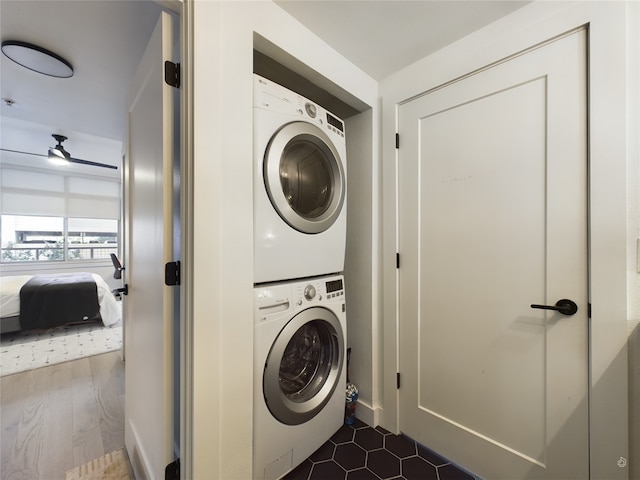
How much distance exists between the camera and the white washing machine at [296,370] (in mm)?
1141

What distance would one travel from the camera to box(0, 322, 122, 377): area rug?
8.51 feet

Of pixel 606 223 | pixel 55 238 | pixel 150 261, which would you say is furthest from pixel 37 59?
pixel 55 238

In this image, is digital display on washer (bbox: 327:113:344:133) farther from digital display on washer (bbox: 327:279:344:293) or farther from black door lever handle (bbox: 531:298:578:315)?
black door lever handle (bbox: 531:298:578:315)

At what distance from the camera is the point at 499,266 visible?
4.14 feet

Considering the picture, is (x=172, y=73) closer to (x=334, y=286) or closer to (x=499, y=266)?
(x=334, y=286)

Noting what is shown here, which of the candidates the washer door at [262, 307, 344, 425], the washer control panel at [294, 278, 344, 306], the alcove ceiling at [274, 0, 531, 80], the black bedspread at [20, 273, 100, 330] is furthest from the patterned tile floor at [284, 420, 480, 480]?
the black bedspread at [20, 273, 100, 330]

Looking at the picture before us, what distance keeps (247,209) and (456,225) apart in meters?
1.09

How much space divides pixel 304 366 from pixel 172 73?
1531 millimetres

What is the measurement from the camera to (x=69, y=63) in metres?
1.60

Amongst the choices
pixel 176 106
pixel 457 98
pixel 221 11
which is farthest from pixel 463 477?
pixel 221 11

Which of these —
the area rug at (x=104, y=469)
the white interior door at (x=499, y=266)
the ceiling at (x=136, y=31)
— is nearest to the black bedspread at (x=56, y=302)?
the ceiling at (x=136, y=31)

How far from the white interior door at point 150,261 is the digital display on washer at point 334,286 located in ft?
2.53

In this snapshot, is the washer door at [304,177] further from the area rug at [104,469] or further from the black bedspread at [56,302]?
the black bedspread at [56,302]

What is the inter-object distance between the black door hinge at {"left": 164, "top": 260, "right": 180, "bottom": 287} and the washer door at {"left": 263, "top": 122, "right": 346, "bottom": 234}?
47cm
